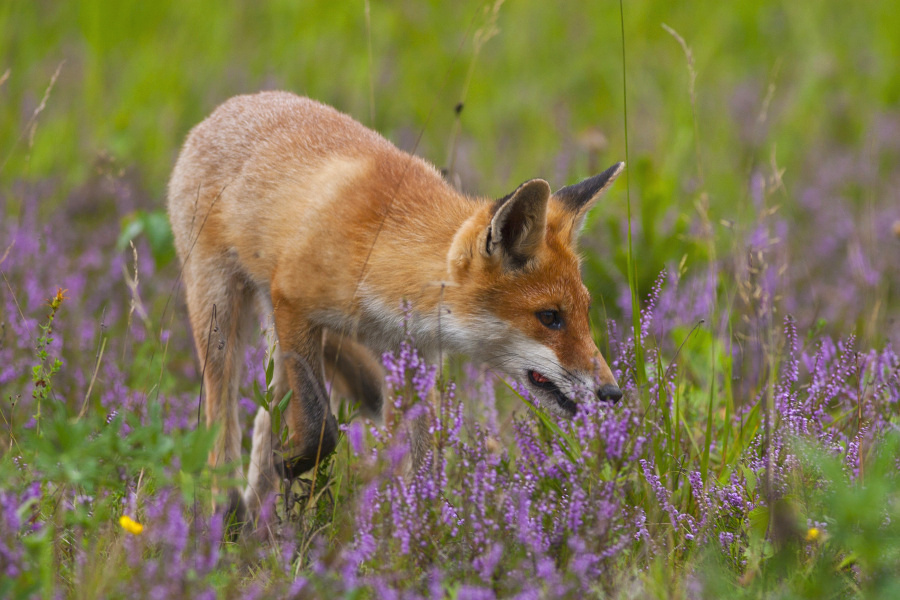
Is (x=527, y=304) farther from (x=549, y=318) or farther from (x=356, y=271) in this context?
(x=356, y=271)

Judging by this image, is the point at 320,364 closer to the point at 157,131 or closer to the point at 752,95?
the point at 157,131

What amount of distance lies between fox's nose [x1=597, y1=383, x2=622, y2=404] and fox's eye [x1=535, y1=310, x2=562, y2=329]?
1.51 feet

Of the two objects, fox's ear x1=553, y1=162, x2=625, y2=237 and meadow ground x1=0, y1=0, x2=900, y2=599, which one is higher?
fox's ear x1=553, y1=162, x2=625, y2=237

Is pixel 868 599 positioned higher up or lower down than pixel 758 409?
higher up

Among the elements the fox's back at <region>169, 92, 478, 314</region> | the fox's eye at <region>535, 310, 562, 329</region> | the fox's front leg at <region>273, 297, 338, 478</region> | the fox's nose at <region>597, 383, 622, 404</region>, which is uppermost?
the fox's back at <region>169, 92, 478, 314</region>

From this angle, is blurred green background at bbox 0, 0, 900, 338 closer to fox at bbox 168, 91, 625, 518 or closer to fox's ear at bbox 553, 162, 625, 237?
fox's ear at bbox 553, 162, 625, 237

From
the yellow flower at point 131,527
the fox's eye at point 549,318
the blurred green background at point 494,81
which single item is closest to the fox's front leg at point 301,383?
the fox's eye at point 549,318

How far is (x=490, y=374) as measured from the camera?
4.46 metres

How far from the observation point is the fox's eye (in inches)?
157

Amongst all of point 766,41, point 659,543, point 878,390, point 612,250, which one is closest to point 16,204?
point 612,250

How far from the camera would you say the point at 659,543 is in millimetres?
3291

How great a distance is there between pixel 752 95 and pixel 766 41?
3.78 ft

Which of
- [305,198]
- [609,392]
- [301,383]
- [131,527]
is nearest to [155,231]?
[305,198]

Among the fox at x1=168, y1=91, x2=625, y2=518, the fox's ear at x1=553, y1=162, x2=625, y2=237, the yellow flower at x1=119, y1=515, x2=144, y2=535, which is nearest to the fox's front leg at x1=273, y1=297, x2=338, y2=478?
the fox at x1=168, y1=91, x2=625, y2=518
